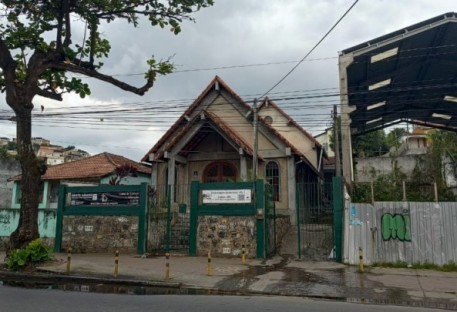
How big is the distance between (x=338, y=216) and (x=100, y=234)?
955 centimetres

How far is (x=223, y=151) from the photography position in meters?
23.7

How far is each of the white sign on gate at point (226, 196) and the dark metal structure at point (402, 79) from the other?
503 centimetres

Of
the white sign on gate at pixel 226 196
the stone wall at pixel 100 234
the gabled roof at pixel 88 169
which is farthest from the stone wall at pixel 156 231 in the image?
the gabled roof at pixel 88 169

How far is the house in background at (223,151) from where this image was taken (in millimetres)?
21844

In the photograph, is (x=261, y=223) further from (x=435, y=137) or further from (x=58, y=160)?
(x=58, y=160)

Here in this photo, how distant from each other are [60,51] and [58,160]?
81596mm

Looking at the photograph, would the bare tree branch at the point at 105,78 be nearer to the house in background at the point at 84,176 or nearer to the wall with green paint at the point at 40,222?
the wall with green paint at the point at 40,222

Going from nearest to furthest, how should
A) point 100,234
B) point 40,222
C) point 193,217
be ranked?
point 193,217 → point 100,234 → point 40,222

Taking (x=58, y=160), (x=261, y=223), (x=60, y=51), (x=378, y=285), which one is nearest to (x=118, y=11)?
(x=60, y=51)

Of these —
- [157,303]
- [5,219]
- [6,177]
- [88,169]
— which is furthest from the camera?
[6,177]

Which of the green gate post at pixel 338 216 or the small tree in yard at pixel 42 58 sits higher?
the small tree in yard at pixel 42 58

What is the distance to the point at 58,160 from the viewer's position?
294ft

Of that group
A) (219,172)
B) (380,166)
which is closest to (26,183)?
(219,172)

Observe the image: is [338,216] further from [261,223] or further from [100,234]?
[100,234]
